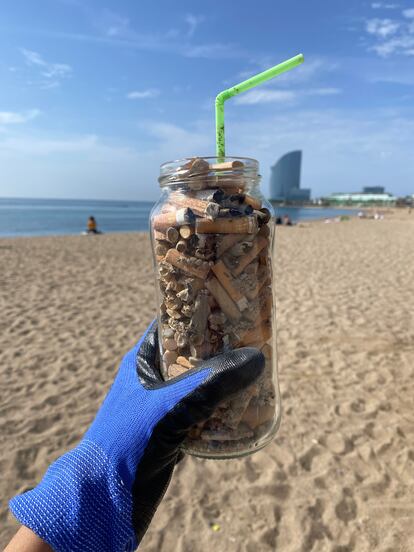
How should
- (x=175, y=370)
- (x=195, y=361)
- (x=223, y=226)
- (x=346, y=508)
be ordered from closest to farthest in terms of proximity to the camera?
(x=223, y=226) → (x=195, y=361) → (x=175, y=370) → (x=346, y=508)

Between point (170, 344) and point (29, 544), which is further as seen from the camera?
point (170, 344)

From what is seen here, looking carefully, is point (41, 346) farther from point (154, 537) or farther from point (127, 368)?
point (127, 368)

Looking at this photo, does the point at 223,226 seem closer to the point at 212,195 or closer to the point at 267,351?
the point at 212,195

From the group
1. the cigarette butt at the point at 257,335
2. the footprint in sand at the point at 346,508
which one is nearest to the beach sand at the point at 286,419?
the footprint in sand at the point at 346,508

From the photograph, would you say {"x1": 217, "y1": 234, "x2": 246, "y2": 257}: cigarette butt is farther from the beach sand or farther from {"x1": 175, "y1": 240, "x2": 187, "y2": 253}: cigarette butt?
the beach sand

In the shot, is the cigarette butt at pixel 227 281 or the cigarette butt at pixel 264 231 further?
the cigarette butt at pixel 264 231

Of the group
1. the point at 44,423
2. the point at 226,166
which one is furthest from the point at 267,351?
the point at 44,423

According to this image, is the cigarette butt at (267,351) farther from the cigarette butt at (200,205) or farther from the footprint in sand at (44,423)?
the footprint in sand at (44,423)
